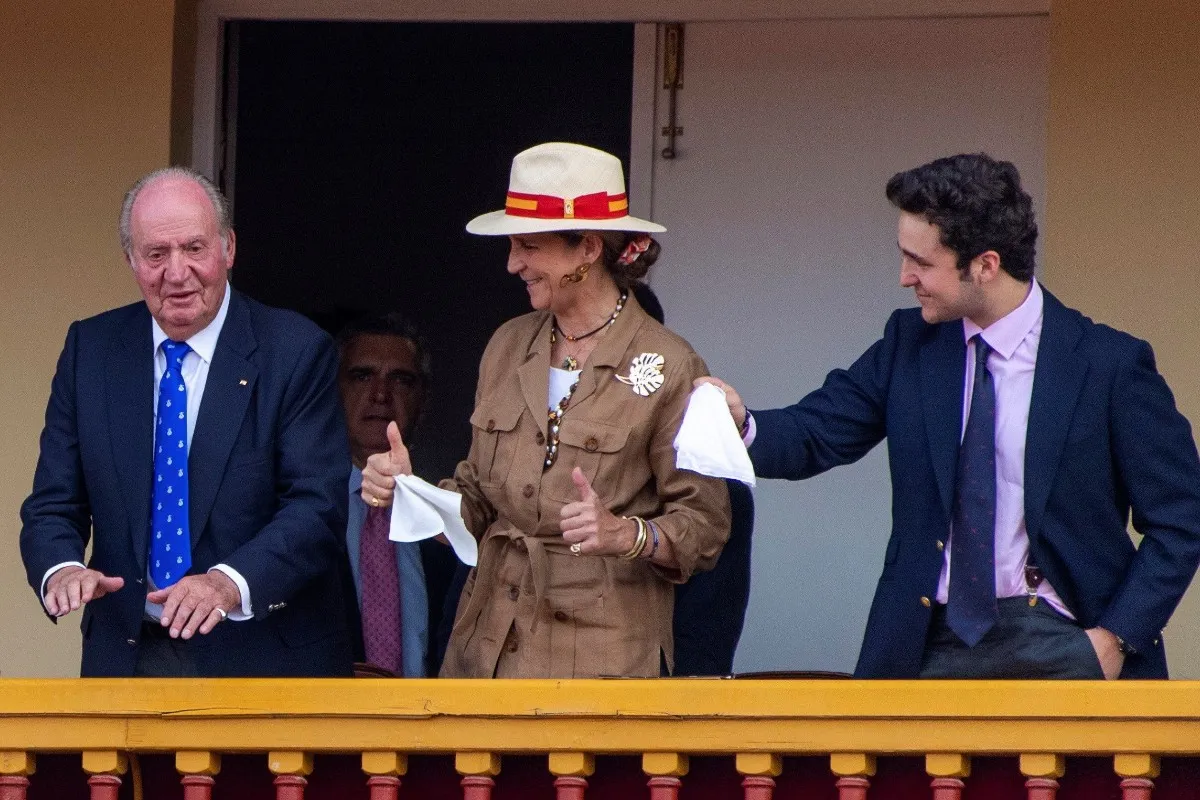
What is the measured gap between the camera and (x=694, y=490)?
411cm

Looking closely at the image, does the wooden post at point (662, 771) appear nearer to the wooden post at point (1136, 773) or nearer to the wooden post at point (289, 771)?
the wooden post at point (289, 771)

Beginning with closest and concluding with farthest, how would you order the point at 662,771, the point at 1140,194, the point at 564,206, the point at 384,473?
1. the point at 662,771
2. the point at 384,473
3. the point at 564,206
4. the point at 1140,194

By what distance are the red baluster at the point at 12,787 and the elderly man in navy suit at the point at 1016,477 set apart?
145 cm

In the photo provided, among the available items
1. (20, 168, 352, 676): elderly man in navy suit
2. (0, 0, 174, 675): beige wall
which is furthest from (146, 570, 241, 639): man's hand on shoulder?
(0, 0, 174, 675): beige wall

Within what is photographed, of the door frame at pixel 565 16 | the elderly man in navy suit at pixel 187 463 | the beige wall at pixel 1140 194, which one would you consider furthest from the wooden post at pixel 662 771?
the door frame at pixel 565 16

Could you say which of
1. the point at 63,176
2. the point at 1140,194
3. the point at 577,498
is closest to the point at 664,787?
the point at 577,498

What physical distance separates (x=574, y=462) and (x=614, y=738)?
82 cm

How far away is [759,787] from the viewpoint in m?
3.40

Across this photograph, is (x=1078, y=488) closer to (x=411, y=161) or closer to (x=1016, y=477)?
(x=1016, y=477)

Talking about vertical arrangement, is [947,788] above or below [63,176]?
below

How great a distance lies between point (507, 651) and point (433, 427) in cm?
331

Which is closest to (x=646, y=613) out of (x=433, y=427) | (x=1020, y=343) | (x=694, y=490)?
(x=694, y=490)

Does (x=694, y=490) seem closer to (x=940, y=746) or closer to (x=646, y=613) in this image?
(x=646, y=613)

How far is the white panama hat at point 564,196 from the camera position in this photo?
4.20m
